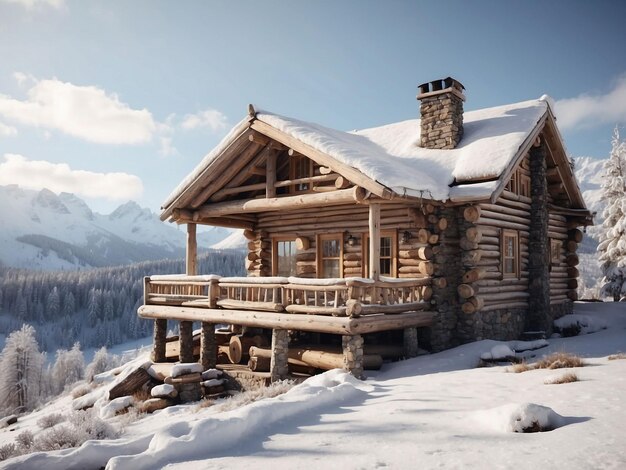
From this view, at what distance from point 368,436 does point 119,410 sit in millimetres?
10112

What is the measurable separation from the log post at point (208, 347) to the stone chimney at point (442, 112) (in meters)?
9.70

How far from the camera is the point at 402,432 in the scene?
20.0 feet

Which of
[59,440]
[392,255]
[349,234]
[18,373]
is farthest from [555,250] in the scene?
[18,373]

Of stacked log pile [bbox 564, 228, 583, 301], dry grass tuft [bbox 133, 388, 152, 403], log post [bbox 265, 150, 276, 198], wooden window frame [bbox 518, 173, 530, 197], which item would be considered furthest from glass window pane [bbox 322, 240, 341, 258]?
stacked log pile [bbox 564, 228, 583, 301]

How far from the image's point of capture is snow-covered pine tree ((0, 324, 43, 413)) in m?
43.8

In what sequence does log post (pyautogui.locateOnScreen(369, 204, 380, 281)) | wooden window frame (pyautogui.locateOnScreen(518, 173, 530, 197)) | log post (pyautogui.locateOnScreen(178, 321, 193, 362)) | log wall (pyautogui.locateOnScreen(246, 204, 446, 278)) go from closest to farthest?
log post (pyautogui.locateOnScreen(369, 204, 380, 281)) → log wall (pyautogui.locateOnScreen(246, 204, 446, 278)) → log post (pyautogui.locateOnScreen(178, 321, 193, 362)) → wooden window frame (pyautogui.locateOnScreen(518, 173, 530, 197))

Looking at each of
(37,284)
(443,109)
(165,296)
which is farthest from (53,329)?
(443,109)

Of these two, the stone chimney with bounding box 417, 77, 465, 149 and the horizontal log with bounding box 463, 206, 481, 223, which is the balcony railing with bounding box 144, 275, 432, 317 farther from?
the stone chimney with bounding box 417, 77, 465, 149

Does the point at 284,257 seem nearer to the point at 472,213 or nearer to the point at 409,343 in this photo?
the point at 409,343

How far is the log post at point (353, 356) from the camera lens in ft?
39.3

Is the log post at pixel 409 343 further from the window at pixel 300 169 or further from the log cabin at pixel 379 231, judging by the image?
the window at pixel 300 169

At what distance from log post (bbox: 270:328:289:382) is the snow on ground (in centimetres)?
487

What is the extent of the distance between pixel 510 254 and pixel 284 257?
8.24 m

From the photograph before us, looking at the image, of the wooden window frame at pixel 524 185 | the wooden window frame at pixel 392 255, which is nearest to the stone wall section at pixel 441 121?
the wooden window frame at pixel 524 185
